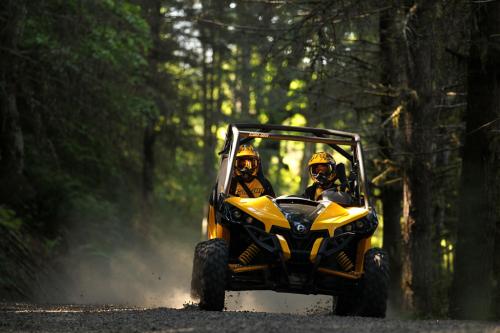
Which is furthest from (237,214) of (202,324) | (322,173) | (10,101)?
(10,101)

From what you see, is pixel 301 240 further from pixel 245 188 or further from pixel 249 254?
pixel 245 188

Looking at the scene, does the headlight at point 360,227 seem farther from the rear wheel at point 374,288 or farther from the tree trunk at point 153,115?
the tree trunk at point 153,115

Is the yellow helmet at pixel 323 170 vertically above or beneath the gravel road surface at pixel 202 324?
above

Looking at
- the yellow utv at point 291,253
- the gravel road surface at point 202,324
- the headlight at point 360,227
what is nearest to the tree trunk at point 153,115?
the yellow utv at point 291,253

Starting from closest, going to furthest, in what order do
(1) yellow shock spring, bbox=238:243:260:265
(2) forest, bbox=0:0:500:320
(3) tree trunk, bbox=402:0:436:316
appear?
(1) yellow shock spring, bbox=238:243:260:265 → (2) forest, bbox=0:0:500:320 → (3) tree trunk, bbox=402:0:436:316

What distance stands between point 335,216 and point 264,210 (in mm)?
872

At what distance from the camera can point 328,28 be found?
1650 centimetres

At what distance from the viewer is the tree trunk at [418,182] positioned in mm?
16875

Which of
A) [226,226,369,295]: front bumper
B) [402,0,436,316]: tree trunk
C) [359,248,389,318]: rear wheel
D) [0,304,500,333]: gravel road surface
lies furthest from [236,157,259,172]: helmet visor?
[402,0,436,316]: tree trunk

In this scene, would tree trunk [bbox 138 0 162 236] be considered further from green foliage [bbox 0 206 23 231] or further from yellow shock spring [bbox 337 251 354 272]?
yellow shock spring [bbox 337 251 354 272]

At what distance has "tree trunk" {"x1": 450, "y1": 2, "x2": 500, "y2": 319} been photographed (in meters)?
13.4

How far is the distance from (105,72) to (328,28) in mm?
7458

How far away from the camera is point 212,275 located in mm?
11094

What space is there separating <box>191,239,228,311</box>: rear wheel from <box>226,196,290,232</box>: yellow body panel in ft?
1.70
